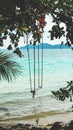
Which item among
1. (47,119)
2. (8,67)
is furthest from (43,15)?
(47,119)

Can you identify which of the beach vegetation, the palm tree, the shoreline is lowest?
the shoreline

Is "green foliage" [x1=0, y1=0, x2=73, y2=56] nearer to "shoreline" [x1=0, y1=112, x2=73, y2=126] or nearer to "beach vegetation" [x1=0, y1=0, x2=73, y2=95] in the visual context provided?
"beach vegetation" [x1=0, y1=0, x2=73, y2=95]

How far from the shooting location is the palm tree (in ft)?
25.0

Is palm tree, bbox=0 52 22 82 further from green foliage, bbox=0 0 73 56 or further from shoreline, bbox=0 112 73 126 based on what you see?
shoreline, bbox=0 112 73 126

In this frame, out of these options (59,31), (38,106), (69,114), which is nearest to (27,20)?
(59,31)

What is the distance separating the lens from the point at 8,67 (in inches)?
306

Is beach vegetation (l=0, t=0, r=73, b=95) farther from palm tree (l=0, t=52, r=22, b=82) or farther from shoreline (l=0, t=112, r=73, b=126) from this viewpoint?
shoreline (l=0, t=112, r=73, b=126)

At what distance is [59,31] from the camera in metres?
8.12

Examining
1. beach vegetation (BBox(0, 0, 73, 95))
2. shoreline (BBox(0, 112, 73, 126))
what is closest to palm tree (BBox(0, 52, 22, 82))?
beach vegetation (BBox(0, 0, 73, 95))

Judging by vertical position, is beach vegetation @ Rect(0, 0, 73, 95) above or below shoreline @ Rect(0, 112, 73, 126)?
above

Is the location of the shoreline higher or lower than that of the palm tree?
lower

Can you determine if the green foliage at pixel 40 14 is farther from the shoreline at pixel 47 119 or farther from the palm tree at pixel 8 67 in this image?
the shoreline at pixel 47 119

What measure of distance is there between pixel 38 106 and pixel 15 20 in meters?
11.2

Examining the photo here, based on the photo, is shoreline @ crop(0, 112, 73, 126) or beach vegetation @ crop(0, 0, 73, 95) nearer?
beach vegetation @ crop(0, 0, 73, 95)
